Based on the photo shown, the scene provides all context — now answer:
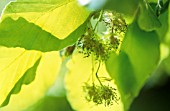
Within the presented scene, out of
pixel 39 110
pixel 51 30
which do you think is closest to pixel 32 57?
pixel 51 30

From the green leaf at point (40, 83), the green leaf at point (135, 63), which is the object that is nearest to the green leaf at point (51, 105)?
the green leaf at point (40, 83)

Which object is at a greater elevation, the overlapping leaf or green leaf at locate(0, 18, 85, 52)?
green leaf at locate(0, 18, 85, 52)

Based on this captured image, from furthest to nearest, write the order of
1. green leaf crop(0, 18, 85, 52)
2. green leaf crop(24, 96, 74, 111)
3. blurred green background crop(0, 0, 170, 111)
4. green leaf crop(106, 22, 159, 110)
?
1. blurred green background crop(0, 0, 170, 111)
2. green leaf crop(24, 96, 74, 111)
3. green leaf crop(106, 22, 159, 110)
4. green leaf crop(0, 18, 85, 52)

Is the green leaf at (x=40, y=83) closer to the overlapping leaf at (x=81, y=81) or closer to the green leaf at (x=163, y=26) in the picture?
the overlapping leaf at (x=81, y=81)

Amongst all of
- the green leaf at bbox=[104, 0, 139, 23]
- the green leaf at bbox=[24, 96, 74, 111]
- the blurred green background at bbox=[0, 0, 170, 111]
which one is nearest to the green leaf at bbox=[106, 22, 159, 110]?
the green leaf at bbox=[104, 0, 139, 23]

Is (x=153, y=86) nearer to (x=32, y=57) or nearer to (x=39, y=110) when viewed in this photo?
(x=39, y=110)

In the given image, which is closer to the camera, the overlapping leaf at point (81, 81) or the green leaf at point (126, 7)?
the green leaf at point (126, 7)

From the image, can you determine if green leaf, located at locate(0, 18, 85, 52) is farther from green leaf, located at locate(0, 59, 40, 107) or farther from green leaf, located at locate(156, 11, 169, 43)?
green leaf, located at locate(156, 11, 169, 43)
